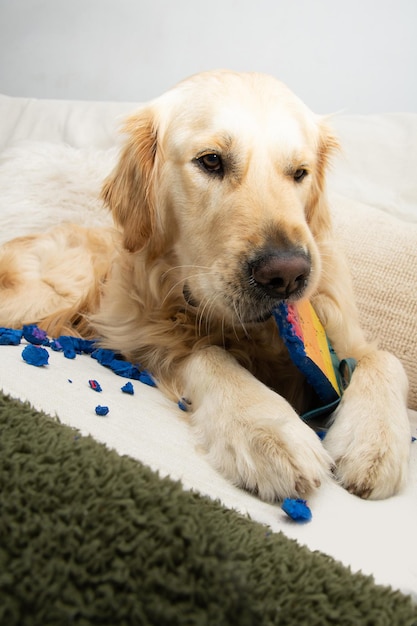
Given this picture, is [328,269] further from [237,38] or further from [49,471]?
[237,38]

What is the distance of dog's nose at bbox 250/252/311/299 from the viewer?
1131 mm

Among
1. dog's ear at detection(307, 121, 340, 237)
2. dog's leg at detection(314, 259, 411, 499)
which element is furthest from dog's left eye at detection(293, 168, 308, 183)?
dog's leg at detection(314, 259, 411, 499)

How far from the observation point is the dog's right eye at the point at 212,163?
1.37m

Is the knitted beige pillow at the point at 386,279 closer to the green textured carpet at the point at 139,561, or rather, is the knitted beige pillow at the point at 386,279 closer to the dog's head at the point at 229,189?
the dog's head at the point at 229,189

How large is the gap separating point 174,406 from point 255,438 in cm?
35

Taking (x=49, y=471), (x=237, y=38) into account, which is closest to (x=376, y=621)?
(x=49, y=471)

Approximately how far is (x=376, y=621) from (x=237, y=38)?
298 cm

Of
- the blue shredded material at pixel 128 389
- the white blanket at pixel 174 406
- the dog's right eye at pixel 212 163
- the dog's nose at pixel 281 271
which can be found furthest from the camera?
the dog's right eye at pixel 212 163

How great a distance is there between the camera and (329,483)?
3.32 feet

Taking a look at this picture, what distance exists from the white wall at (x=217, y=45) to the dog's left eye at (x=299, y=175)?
158 centimetres

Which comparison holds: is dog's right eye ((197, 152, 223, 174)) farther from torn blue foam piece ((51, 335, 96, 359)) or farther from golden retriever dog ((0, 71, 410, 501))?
torn blue foam piece ((51, 335, 96, 359))

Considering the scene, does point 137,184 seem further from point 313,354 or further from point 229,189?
point 313,354

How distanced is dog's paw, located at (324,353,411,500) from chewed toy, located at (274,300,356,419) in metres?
0.07

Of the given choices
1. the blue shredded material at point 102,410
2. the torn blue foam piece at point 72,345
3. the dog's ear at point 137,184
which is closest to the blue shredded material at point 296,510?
the blue shredded material at point 102,410
